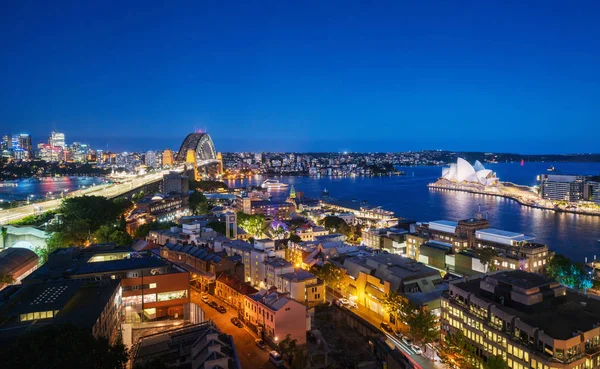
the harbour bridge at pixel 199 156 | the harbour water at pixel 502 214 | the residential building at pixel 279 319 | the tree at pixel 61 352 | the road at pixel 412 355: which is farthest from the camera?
the harbour bridge at pixel 199 156

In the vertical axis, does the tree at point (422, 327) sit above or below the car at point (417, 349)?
above

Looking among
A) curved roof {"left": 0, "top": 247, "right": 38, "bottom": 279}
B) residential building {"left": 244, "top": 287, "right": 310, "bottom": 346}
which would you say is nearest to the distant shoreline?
residential building {"left": 244, "top": 287, "right": 310, "bottom": 346}

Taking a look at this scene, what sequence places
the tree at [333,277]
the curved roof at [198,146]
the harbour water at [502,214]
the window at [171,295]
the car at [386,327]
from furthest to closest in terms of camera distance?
the curved roof at [198,146] → the harbour water at [502,214] → the tree at [333,277] → the car at [386,327] → the window at [171,295]

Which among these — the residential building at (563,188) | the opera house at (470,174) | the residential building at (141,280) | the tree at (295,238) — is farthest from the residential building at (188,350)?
the opera house at (470,174)

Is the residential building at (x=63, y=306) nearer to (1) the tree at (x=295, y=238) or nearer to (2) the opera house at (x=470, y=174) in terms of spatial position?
(1) the tree at (x=295, y=238)

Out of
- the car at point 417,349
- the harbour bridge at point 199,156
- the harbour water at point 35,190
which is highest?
the harbour bridge at point 199,156

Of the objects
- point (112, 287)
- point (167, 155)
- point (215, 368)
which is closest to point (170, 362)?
point (215, 368)

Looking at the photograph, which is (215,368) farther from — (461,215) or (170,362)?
(461,215)
